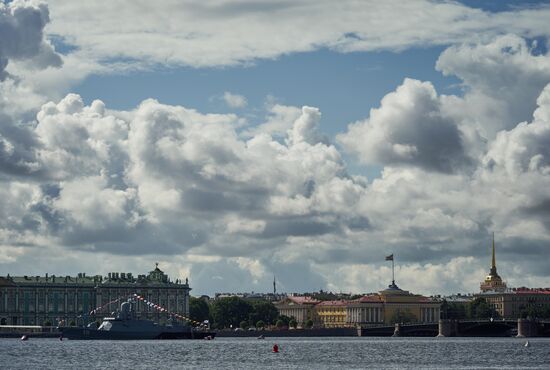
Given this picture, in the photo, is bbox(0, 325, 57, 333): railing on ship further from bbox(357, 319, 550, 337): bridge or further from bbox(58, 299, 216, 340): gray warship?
bbox(357, 319, 550, 337): bridge

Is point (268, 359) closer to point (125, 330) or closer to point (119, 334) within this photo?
point (119, 334)

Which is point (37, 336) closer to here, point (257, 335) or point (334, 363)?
point (257, 335)

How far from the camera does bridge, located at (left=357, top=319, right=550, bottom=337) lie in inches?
7042

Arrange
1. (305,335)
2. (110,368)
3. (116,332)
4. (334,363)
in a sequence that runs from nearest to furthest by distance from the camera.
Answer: (110,368)
(334,363)
(116,332)
(305,335)

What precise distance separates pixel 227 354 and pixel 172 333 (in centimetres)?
4867

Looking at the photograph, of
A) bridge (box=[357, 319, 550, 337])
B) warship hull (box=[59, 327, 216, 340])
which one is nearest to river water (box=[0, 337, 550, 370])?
warship hull (box=[59, 327, 216, 340])

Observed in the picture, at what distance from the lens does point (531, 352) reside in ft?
373

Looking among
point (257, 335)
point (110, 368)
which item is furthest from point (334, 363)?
point (257, 335)

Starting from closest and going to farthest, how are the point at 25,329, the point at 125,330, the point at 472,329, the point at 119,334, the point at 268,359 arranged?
1. the point at 268,359
2. the point at 119,334
3. the point at 125,330
4. the point at 25,329
5. the point at 472,329

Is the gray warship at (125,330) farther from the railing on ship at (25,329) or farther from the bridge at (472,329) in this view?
the bridge at (472,329)

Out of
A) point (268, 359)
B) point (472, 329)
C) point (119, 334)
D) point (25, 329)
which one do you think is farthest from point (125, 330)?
point (268, 359)

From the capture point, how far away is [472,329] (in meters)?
187

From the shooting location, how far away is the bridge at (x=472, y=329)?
178875mm

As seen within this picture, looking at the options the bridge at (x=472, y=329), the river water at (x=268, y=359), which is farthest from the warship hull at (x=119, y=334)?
the bridge at (x=472, y=329)
